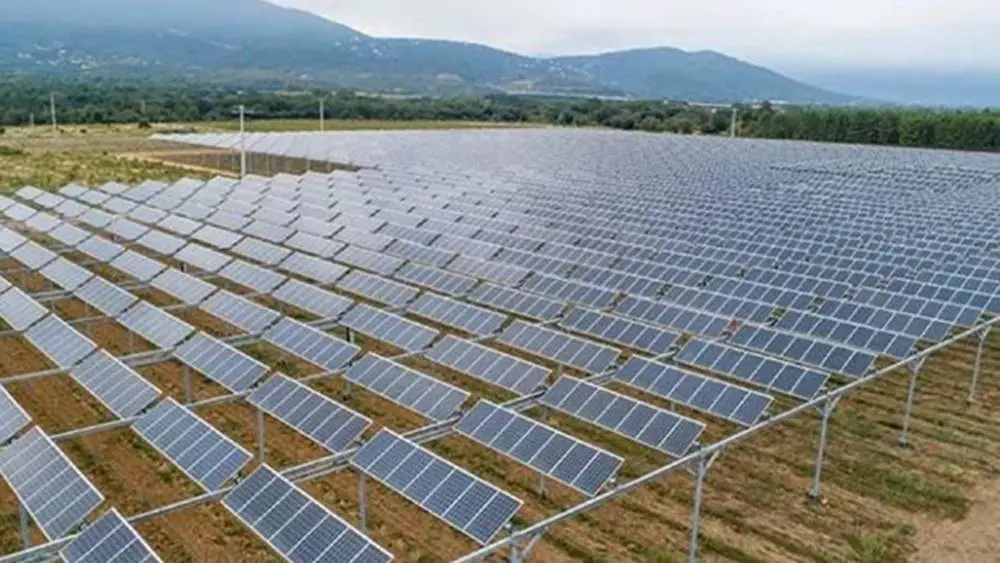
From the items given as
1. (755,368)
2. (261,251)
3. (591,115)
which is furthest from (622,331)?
(591,115)

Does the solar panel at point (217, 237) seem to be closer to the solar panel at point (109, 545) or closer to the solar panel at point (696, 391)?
the solar panel at point (696, 391)

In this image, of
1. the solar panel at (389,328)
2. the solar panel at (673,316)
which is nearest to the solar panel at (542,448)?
the solar panel at (389,328)

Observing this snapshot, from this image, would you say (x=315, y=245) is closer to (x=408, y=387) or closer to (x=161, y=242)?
(x=161, y=242)

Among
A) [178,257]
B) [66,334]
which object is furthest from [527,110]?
[66,334]

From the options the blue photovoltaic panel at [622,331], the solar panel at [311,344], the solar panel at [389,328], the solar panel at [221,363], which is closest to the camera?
the solar panel at [221,363]

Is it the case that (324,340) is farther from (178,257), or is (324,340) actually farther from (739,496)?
(178,257)

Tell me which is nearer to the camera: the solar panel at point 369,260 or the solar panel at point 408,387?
the solar panel at point 408,387
